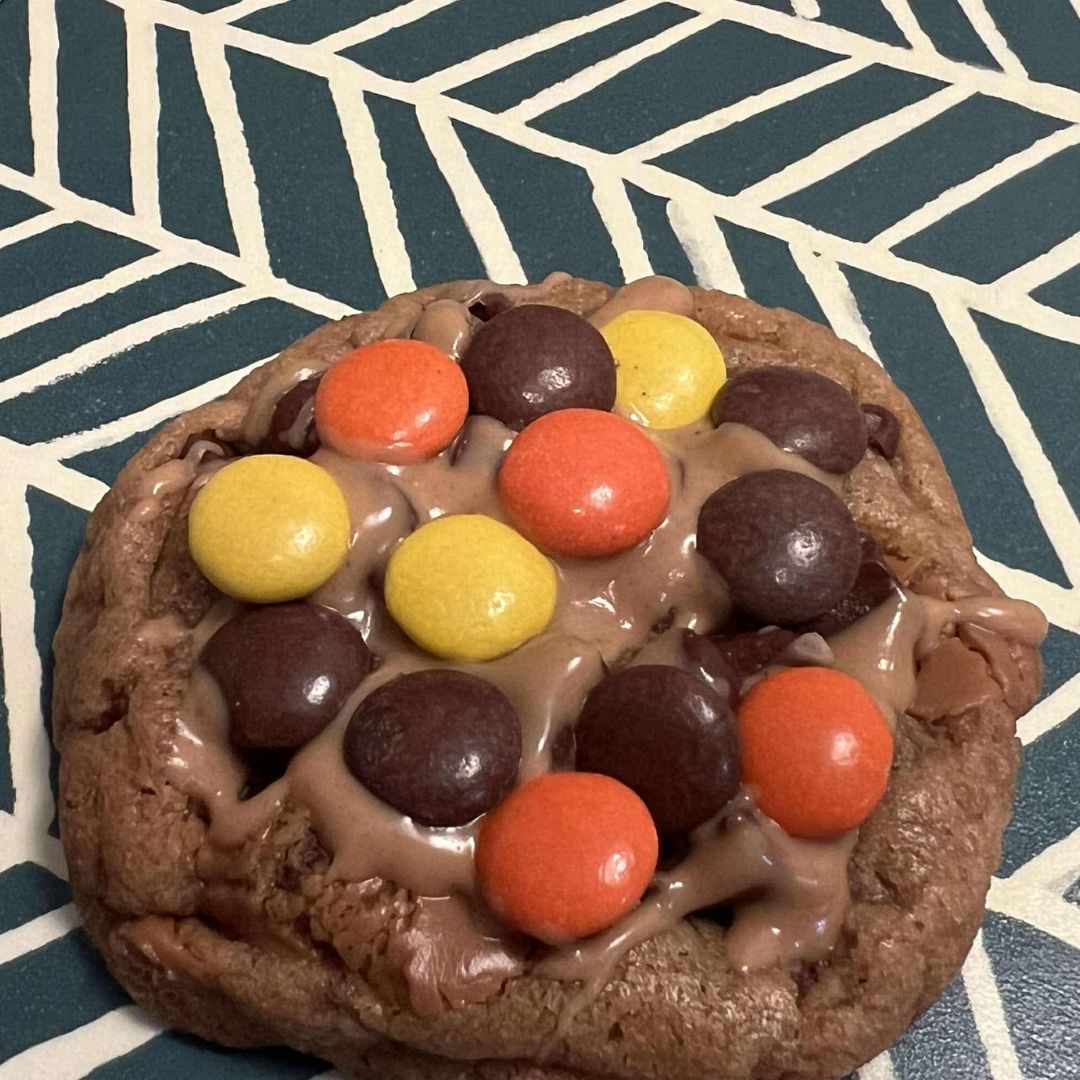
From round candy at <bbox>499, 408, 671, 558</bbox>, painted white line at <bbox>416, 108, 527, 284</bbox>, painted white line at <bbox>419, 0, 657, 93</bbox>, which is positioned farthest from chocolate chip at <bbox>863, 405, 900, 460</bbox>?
painted white line at <bbox>419, 0, 657, 93</bbox>

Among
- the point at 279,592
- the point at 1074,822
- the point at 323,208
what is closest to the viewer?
the point at 279,592

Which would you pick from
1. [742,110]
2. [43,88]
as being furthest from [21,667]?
[742,110]

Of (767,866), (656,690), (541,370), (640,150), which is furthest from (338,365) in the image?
(640,150)

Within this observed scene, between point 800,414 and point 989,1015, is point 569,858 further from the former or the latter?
point 989,1015

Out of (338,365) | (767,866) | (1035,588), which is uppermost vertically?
(338,365)

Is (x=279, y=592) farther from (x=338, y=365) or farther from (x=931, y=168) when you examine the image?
(x=931, y=168)
